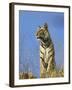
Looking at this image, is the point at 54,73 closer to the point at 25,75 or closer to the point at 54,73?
the point at 54,73

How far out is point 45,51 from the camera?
198 cm

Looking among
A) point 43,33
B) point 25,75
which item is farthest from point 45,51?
point 25,75

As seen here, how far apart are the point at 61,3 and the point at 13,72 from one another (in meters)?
0.65

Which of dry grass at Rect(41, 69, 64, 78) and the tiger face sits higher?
the tiger face

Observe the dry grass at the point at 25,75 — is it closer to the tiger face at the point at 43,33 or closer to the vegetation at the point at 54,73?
the vegetation at the point at 54,73

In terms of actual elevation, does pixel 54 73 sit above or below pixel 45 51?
below

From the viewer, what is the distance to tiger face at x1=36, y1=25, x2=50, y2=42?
6.46ft

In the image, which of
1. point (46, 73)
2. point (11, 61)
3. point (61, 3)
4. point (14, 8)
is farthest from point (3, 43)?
point (61, 3)

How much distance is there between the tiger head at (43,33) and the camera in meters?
1.97

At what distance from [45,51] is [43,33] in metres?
0.14

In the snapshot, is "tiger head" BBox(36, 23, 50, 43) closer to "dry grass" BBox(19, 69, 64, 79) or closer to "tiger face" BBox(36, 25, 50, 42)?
"tiger face" BBox(36, 25, 50, 42)

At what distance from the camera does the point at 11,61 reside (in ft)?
6.15

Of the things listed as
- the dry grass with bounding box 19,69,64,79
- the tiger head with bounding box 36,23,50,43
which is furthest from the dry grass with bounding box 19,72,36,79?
the tiger head with bounding box 36,23,50,43
